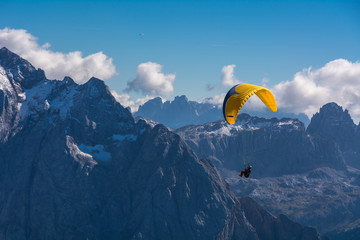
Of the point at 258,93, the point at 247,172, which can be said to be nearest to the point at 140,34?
the point at 258,93

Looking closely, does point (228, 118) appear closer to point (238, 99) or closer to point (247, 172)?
point (238, 99)

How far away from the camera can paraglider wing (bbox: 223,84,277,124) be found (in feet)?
403

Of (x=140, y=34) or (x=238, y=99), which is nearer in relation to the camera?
(x=238, y=99)

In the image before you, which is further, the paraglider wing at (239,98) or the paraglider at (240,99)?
the paraglider wing at (239,98)

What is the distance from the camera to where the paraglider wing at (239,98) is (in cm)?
12281

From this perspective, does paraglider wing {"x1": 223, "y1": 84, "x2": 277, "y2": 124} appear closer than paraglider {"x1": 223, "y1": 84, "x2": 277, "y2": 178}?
No

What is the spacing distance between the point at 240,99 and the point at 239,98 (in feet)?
3.14

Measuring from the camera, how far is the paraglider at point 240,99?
123 m

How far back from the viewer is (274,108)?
132125mm

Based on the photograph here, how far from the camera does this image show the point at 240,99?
123 m

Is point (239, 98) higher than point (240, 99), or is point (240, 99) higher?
point (239, 98)

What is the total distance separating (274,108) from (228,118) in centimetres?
1583

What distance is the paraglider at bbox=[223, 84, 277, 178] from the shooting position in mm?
122688

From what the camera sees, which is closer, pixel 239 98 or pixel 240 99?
pixel 240 99
